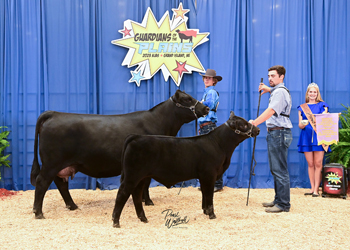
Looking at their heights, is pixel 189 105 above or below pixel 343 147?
above

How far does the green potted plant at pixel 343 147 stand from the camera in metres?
5.37

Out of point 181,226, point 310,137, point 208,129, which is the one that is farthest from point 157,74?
point 181,226

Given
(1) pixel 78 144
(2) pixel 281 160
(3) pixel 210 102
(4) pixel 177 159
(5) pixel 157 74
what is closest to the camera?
(4) pixel 177 159

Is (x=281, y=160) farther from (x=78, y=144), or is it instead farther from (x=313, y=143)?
(x=78, y=144)

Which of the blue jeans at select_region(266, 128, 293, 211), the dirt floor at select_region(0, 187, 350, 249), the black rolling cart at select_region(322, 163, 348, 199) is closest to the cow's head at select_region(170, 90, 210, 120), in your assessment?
the blue jeans at select_region(266, 128, 293, 211)

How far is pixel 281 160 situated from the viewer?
405 cm

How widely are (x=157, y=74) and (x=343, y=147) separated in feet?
11.9

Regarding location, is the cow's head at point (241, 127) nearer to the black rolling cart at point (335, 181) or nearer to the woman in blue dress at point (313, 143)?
the woman in blue dress at point (313, 143)

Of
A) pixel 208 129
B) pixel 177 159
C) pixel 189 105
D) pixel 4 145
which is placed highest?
pixel 189 105

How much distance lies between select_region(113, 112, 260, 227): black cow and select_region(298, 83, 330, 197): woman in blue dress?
206cm

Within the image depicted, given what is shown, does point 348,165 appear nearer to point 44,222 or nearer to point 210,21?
point 210,21

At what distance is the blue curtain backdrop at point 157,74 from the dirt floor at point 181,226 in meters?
1.18

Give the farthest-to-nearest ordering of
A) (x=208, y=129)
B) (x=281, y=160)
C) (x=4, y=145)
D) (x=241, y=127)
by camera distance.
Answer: (x=4, y=145)
(x=208, y=129)
(x=281, y=160)
(x=241, y=127)

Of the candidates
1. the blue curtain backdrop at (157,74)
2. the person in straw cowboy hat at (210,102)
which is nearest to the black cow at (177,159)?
the person in straw cowboy hat at (210,102)
